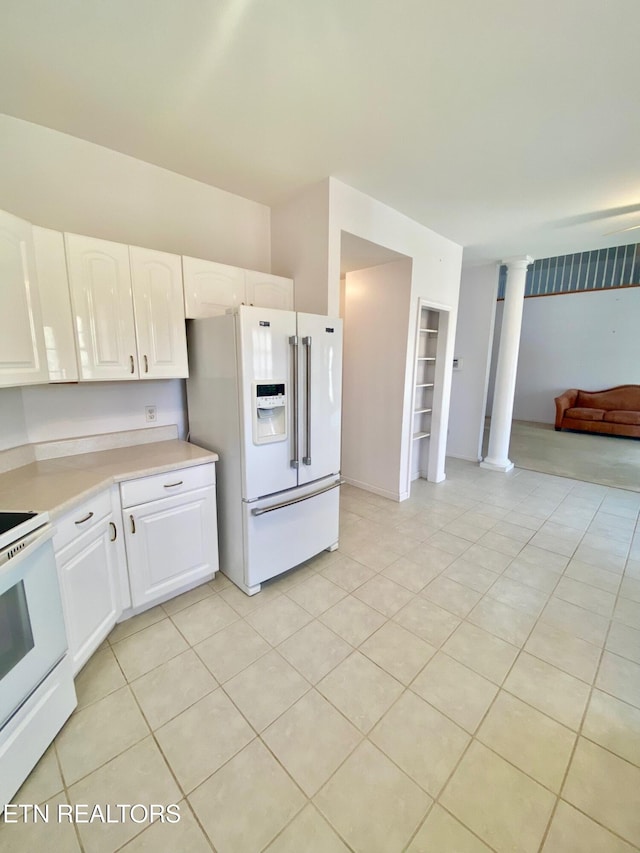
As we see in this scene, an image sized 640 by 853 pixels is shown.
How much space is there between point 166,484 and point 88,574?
557 millimetres

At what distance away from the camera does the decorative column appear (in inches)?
184

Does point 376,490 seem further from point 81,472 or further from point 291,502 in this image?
point 81,472

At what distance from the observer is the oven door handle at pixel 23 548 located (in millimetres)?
1134

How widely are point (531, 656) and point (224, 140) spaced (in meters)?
3.40

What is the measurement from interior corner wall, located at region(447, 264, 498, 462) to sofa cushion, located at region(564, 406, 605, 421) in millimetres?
3313

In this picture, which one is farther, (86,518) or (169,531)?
(169,531)

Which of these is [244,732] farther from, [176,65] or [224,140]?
[224,140]

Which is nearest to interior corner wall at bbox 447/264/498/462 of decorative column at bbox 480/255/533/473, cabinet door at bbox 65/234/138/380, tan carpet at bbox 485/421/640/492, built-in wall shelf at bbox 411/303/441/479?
decorative column at bbox 480/255/533/473

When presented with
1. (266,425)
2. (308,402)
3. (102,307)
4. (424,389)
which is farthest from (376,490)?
(102,307)

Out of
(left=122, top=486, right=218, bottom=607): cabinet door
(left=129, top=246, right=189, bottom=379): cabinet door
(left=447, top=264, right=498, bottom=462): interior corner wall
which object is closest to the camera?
(left=122, top=486, right=218, bottom=607): cabinet door

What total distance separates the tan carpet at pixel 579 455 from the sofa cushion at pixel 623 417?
34 centimetres

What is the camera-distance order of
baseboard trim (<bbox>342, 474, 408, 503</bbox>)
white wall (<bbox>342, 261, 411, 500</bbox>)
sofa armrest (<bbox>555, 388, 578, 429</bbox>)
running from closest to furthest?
white wall (<bbox>342, 261, 411, 500</bbox>) < baseboard trim (<bbox>342, 474, 408, 503</bbox>) < sofa armrest (<bbox>555, 388, 578, 429</bbox>)

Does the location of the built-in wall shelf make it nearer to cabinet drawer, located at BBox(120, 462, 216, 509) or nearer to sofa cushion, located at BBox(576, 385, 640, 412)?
cabinet drawer, located at BBox(120, 462, 216, 509)

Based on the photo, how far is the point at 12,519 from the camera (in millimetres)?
1285
